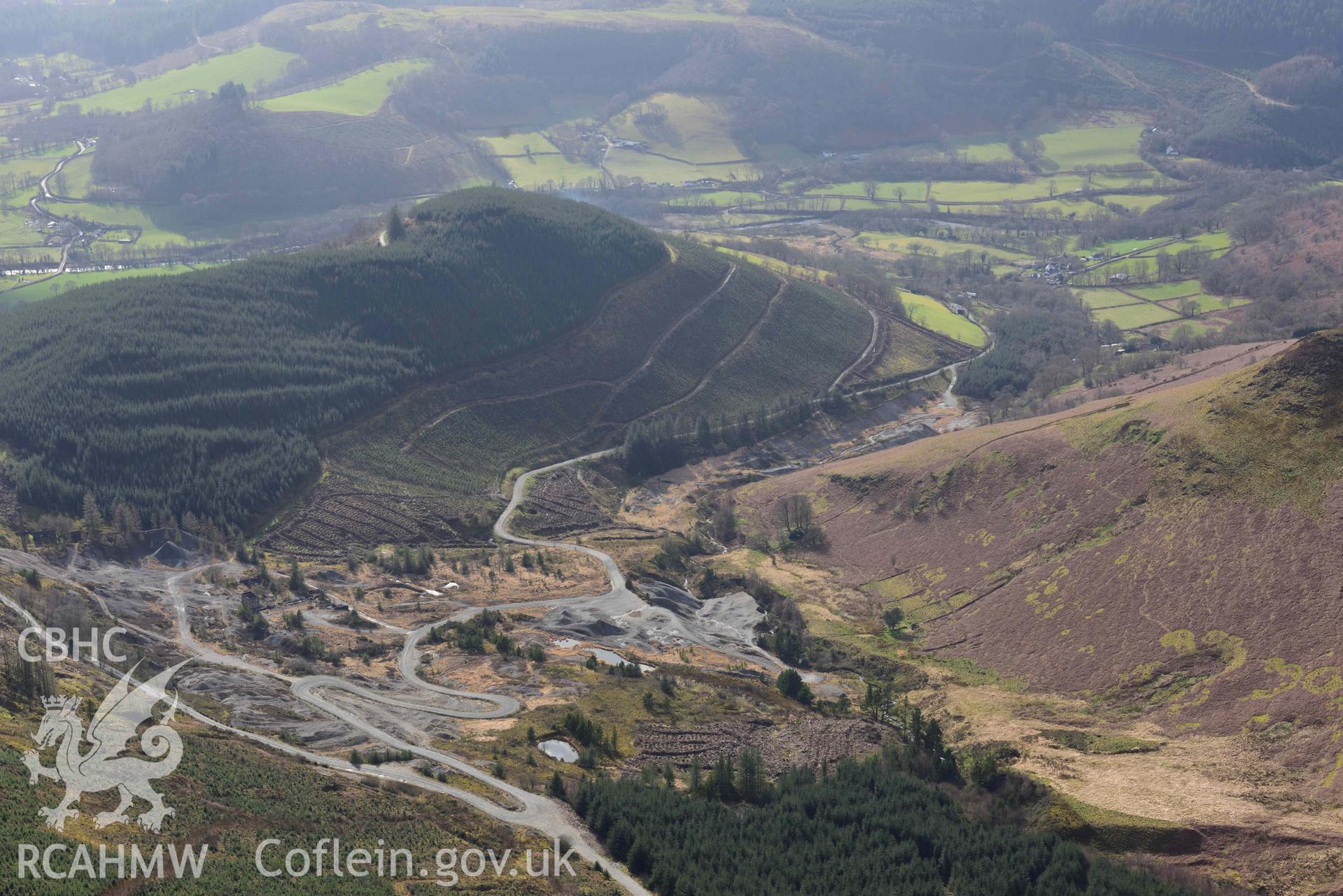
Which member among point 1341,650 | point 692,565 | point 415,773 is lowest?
point 692,565

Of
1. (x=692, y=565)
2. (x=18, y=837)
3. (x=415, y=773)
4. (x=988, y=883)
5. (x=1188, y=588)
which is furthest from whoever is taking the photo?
(x=692, y=565)

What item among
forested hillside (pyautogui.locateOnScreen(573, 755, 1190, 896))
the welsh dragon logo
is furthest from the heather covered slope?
the welsh dragon logo

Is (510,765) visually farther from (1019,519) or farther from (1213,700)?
(1019,519)

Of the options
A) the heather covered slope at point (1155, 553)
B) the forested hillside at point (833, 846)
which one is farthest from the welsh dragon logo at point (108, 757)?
the heather covered slope at point (1155, 553)

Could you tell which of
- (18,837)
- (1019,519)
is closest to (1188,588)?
(1019,519)

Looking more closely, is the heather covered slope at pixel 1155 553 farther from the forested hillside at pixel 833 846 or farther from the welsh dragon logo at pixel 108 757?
the welsh dragon logo at pixel 108 757

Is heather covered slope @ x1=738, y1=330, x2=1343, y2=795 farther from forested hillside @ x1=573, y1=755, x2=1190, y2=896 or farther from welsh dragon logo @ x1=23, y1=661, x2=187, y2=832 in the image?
welsh dragon logo @ x1=23, y1=661, x2=187, y2=832

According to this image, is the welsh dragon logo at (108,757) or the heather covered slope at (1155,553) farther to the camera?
the heather covered slope at (1155,553)
